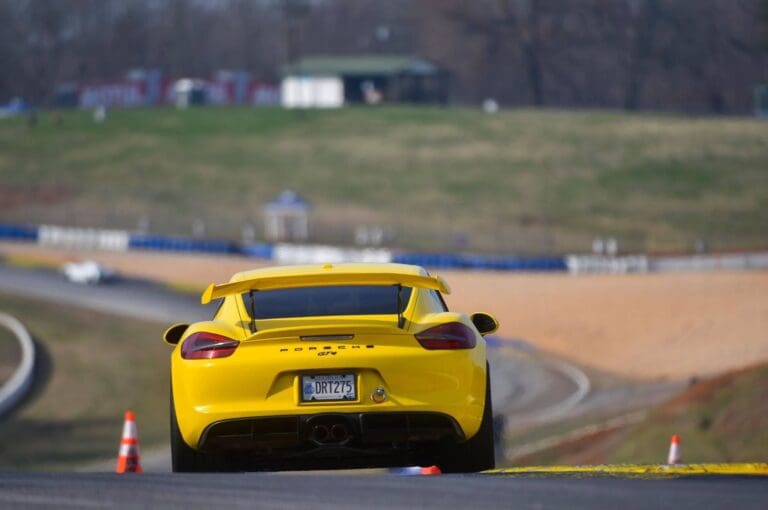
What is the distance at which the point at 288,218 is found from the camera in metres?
59.0

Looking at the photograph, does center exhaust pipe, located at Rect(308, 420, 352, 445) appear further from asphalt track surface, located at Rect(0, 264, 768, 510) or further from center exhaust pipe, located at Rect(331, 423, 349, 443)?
asphalt track surface, located at Rect(0, 264, 768, 510)

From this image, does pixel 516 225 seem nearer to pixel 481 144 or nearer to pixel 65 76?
pixel 481 144

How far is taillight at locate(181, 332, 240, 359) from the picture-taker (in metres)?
8.02

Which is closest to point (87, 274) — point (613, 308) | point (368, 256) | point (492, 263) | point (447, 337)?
point (368, 256)

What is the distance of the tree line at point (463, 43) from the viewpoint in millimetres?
92688

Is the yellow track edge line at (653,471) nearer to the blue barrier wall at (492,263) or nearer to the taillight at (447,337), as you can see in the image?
the taillight at (447,337)

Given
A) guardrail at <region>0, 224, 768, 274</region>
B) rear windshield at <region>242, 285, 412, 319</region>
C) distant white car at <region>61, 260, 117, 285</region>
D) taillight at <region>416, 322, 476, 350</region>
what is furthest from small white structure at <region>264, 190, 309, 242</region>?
taillight at <region>416, 322, 476, 350</region>

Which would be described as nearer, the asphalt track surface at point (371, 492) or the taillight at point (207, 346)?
the asphalt track surface at point (371, 492)

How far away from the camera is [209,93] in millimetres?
105688

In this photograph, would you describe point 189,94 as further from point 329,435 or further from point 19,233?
point 329,435

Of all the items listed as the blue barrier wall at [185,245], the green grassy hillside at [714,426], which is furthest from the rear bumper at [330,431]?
the blue barrier wall at [185,245]

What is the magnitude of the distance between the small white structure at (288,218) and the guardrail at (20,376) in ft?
81.1

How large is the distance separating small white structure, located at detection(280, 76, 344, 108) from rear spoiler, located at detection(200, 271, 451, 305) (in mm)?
88028

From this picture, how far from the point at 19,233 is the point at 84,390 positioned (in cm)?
3049
